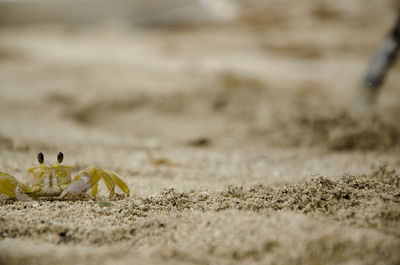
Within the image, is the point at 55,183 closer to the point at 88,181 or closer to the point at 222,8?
the point at 88,181

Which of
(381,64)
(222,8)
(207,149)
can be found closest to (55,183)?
(207,149)

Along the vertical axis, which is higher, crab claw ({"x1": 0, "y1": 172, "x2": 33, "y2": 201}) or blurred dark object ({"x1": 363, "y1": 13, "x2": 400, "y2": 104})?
blurred dark object ({"x1": 363, "y1": 13, "x2": 400, "y2": 104})

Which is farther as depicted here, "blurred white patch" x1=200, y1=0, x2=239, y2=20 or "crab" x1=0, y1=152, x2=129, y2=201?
"blurred white patch" x1=200, y1=0, x2=239, y2=20

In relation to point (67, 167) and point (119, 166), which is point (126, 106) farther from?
point (67, 167)

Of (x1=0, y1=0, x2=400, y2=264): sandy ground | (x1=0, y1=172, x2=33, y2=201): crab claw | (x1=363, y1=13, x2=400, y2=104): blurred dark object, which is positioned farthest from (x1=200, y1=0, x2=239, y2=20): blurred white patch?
(x1=0, y1=172, x2=33, y2=201): crab claw

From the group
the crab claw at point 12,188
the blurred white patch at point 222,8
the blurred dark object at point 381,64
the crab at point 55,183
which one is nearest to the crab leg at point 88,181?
the crab at point 55,183

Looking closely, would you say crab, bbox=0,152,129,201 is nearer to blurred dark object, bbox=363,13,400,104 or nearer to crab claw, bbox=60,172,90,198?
crab claw, bbox=60,172,90,198

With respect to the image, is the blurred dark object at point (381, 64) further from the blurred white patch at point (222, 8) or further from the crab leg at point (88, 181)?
the blurred white patch at point (222, 8)
